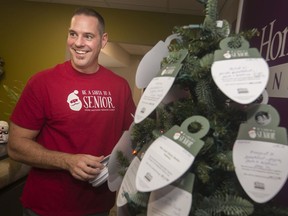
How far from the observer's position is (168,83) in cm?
56

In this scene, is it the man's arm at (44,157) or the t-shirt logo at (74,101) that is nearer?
the man's arm at (44,157)

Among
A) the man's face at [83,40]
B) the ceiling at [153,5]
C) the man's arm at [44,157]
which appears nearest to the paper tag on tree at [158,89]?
Answer: the man's arm at [44,157]

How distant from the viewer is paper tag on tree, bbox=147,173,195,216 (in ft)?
1.62

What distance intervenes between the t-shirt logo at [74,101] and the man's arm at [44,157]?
0.68 feet

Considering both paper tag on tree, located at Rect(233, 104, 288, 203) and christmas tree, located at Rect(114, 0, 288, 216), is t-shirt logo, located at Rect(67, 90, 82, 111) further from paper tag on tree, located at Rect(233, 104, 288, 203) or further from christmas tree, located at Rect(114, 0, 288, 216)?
paper tag on tree, located at Rect(233, 104, 288, 203)

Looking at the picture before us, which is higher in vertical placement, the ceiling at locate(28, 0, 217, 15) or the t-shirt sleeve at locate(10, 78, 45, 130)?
the ceiling at locate(28, 0, 217, 15)

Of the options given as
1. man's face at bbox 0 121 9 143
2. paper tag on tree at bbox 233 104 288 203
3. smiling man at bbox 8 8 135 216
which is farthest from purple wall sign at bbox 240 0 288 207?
man's face at bbox 0 121 9 143

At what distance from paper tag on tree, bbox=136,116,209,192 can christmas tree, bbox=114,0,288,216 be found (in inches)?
0.9

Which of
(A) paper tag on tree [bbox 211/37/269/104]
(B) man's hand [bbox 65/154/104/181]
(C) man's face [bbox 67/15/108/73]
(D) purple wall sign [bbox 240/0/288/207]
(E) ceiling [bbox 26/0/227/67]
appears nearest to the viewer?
(A) paper tag on tree [bbox 211/37/269/104]

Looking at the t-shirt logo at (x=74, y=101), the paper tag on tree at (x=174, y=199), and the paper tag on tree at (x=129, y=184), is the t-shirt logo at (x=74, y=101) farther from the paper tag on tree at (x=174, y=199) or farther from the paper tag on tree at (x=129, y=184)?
the paper tag on tree at (x=174, y=199)

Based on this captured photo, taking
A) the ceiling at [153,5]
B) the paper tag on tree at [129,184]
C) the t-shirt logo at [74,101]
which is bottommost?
the paper tag on tree at [129,184]

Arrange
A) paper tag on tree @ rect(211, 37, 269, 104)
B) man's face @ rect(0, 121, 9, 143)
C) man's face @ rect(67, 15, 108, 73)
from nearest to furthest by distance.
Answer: paper tag on tree @ rect(211, 37, 269, 104)
man's face @ rect(67, 15, 108, 73)
man's face @ rect(0, 121, 9, 143)

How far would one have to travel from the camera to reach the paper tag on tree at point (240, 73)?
0.47 meters

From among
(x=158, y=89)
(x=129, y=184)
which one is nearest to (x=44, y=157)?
(x=129, y=184)
